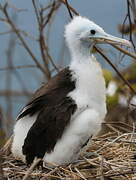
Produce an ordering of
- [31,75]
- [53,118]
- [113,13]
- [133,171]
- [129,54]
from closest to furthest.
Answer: [133,171]
[53,118]
[129,54]
[31,75]
[113,13]

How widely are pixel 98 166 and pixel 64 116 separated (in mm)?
328

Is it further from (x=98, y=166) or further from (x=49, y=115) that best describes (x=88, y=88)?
(x=98, y=166)

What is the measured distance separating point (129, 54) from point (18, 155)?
2.87ft

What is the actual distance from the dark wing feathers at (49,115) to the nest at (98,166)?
4.5 inches

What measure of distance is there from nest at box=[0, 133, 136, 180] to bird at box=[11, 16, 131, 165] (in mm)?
80

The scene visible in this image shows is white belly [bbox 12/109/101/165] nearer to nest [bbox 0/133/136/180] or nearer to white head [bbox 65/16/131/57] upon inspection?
nest [bbox 0/133/136/180]

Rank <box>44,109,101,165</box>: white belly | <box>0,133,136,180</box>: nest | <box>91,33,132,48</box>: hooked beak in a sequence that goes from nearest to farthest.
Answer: <box>0,133,136,180</box>: nest → <box>44,109,101,165</box>: white belly → <box>91,33,132,48</box>: hooked beak

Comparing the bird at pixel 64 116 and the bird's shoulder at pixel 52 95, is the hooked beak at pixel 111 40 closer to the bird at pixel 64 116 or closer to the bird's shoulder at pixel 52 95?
the bird at pixel 64 116

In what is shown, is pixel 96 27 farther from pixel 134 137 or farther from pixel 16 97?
pixel 16 97

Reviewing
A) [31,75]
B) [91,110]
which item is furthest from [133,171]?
[31,75]

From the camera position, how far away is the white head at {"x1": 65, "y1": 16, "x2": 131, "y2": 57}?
413 centimetres

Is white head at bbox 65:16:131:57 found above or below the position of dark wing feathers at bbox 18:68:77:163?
above

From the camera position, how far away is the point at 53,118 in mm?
3920

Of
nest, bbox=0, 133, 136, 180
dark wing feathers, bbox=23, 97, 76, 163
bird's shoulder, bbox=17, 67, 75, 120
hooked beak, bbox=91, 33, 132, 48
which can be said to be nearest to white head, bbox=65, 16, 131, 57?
hooked beak, bbox=91, 33, 132, 48
